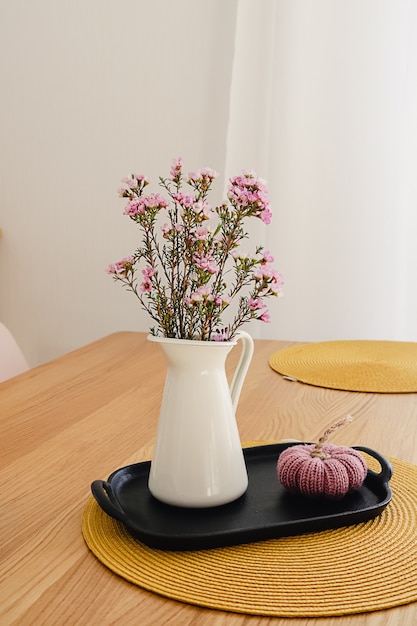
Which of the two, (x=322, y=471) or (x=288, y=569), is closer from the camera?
(x=288, y=569)

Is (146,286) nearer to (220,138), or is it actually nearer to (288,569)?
(288,569)

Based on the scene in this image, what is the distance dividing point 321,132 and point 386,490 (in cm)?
192

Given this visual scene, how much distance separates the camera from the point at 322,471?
753 millimetres

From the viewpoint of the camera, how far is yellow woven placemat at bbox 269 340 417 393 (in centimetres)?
140

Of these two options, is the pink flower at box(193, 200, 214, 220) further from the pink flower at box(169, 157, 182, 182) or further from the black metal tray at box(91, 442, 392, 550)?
the black metal tray at box(91, 442, 392, 550)

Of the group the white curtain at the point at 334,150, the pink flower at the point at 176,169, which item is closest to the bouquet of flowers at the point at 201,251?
the pink flower at the point at 176,169

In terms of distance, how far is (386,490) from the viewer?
79cm

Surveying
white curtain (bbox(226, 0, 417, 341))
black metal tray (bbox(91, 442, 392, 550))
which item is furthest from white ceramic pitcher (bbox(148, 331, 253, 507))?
white curtain (bbox(226, 0, 417, 341))

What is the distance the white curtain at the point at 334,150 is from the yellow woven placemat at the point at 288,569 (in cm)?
186

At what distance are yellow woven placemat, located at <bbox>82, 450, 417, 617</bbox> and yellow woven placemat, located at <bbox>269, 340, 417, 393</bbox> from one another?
→ 2.14 feet

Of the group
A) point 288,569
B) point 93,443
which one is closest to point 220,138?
point 93,443

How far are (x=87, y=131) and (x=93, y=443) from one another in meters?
1.90

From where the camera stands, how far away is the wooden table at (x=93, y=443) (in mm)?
595

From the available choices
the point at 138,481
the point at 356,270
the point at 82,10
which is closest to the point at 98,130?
the point at 82,10
